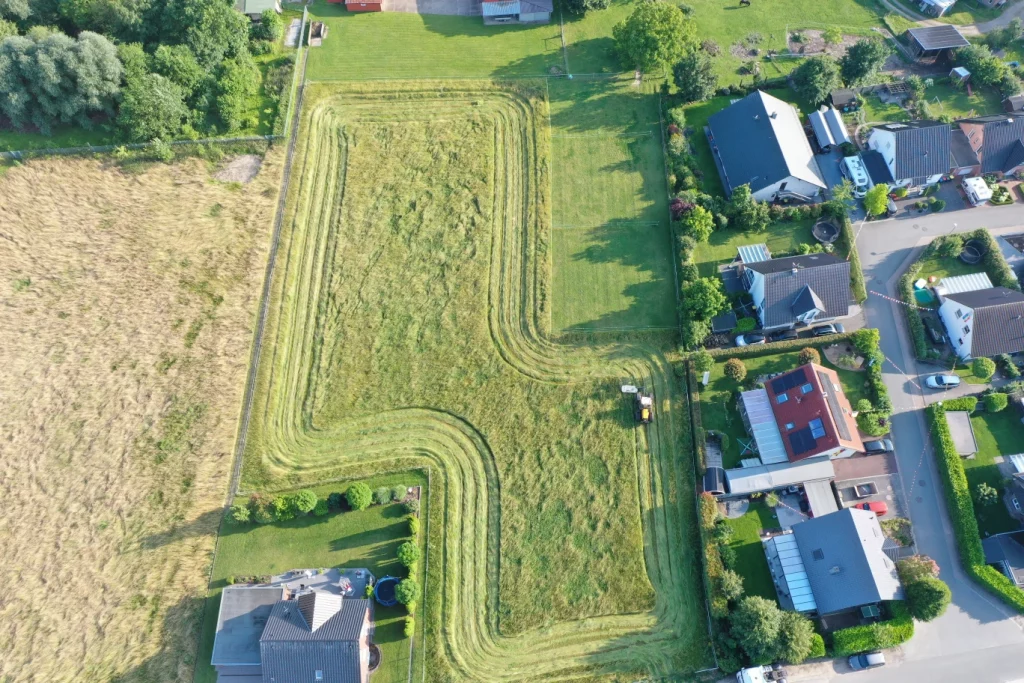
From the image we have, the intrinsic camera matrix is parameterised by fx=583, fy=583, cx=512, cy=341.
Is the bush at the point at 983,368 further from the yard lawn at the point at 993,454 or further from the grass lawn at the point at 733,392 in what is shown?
the grass lawn at the point at 733,392

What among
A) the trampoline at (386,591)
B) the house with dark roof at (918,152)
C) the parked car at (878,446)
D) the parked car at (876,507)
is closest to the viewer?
the trampoline at (386,591)

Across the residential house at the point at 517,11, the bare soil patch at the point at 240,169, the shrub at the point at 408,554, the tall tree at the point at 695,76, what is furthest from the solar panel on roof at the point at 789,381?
the bare soil patch at the point at 240,169

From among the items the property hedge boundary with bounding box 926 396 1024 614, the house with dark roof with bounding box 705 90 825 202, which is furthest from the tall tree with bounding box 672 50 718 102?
the property hedge boundary with bounding box 926 396 1024 614

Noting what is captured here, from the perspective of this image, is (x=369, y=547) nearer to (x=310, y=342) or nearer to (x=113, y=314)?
(x=310, y=342)

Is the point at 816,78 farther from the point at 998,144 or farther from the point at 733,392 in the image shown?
the point at 733,392

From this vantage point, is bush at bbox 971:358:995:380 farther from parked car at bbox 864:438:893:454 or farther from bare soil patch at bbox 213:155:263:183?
bare soil patch at bbox 213:155:263:183

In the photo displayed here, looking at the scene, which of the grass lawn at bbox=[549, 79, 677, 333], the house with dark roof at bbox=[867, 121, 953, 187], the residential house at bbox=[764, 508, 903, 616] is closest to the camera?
the residential house at bbox=[764, 508, 903, 616]
